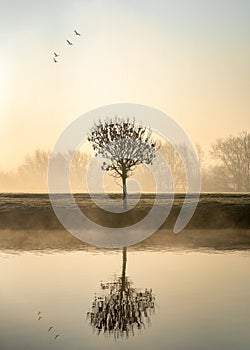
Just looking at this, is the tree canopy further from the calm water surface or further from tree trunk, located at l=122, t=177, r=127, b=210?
the calm water surface

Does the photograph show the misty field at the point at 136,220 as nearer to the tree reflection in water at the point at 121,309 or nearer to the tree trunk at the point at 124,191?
the tree trunk at the point at 124,191

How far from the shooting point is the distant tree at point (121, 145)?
29.0 metres

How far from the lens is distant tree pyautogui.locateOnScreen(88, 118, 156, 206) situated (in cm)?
2900

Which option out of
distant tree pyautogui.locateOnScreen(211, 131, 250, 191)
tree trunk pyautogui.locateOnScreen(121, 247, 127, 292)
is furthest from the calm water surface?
distant tree pyautogui.locateOnScreen(211, 131, 250, 191)

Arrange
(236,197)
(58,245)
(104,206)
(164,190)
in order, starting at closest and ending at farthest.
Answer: (58,245) → (104,206) → (236,197) → (164,190)

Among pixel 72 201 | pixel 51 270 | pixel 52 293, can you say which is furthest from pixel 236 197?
pixel 52 293

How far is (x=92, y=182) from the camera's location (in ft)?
100

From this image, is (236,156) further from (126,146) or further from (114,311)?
(114,311)

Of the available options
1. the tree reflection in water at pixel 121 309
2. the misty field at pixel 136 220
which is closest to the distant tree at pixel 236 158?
the misty field at pixel 136 220

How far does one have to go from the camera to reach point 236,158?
3400 centimetres

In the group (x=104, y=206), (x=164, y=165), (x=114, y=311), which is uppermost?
(x=164, y=165)

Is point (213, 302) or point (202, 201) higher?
point (202, 201)

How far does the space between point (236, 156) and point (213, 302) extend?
79.9 feet

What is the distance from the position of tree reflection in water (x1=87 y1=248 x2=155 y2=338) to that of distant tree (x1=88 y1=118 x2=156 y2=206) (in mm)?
16956
